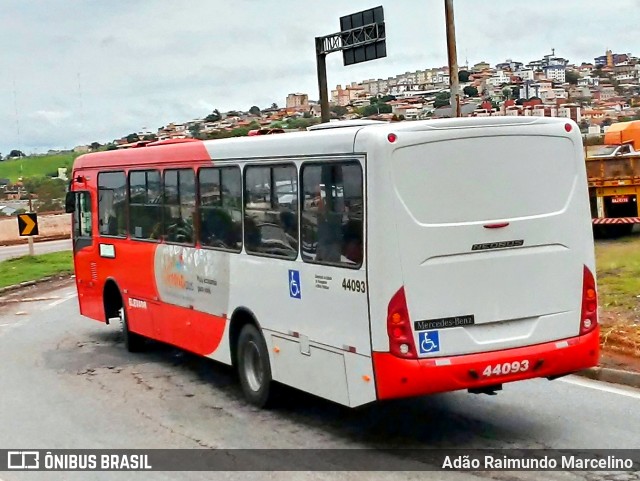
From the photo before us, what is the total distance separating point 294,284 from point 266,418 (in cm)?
150

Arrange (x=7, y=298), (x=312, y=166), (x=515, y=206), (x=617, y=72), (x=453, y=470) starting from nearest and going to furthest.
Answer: (x=453, y=470)
(x=515, y=206)
(x=312, y=166)
(x=7, y=298)
(x=617, y=72)

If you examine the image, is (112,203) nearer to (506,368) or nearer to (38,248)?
(506,368)

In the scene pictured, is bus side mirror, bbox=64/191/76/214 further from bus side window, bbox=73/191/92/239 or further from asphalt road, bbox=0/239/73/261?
asphalt road, bbox=0/239/73/261

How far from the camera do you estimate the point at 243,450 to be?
895cm

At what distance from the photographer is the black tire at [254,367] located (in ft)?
33.6

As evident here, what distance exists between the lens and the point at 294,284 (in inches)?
375

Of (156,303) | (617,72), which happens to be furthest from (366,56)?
(617,72)

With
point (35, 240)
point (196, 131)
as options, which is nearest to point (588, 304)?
point (196, 131)

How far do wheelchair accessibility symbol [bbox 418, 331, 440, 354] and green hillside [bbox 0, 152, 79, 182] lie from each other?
63.3 metres

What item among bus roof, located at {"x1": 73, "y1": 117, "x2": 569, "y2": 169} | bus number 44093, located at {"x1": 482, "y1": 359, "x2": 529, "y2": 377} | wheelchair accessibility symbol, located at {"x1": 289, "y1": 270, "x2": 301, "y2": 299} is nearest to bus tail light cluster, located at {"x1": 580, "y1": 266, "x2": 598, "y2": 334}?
bus number 44093, located at {"x1": 482, "y1": 359, "x2": 529, "y2": 377}

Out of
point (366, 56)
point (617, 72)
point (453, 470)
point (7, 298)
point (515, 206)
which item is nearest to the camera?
point (453, 470)

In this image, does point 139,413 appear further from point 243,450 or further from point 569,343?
point 569,343

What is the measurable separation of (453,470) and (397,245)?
5.83 ft

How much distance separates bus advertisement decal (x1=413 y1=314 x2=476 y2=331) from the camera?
8.18 metres
